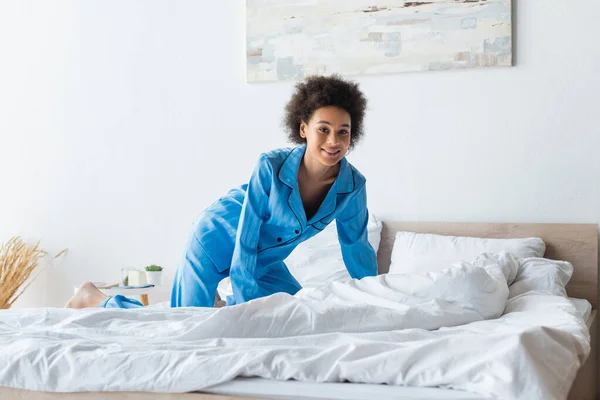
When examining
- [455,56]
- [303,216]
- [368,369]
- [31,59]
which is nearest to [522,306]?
[303,216]

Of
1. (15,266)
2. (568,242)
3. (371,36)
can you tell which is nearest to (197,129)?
(371,36)

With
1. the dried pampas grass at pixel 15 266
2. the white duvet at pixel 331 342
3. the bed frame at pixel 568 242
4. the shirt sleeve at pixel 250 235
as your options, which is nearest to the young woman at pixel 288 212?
the shirt sleeve at pixel 250 235

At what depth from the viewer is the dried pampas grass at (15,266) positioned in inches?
177

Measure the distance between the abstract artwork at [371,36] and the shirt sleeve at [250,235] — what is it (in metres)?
1.32

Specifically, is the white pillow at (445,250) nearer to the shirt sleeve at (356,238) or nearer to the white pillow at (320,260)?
the white pillow at (320,260)

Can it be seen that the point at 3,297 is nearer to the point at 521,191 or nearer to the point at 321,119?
the point at 321,119

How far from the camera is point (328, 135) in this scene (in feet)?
9.46

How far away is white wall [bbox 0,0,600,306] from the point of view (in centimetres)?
367

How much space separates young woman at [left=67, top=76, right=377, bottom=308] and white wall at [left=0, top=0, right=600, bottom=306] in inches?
34.5

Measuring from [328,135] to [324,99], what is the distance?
6.2 inches

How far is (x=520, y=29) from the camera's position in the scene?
371cm

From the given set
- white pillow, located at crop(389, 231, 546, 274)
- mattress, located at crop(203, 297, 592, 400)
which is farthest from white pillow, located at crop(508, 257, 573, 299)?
mattress, located at crop(203, 297, 592, 400)

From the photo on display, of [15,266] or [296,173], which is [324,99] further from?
[15,266]

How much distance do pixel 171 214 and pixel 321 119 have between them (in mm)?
1772
